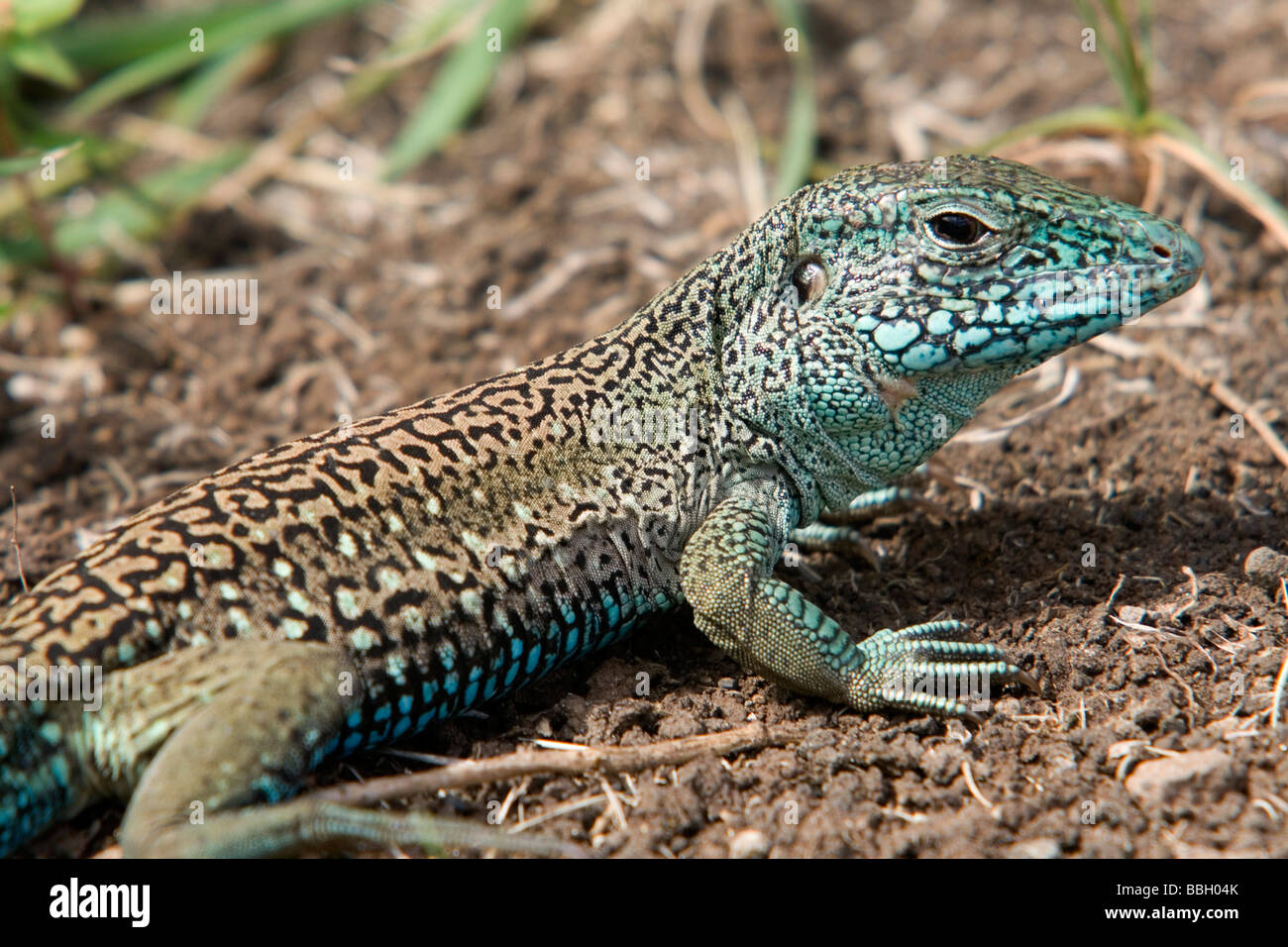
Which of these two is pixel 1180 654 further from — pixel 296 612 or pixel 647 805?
pixel 296 612

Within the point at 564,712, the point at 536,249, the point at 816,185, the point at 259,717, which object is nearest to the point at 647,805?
the point at 564,712

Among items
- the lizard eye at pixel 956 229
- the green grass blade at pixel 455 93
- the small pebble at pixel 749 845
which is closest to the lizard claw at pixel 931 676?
the small pebble at pixel 749 845

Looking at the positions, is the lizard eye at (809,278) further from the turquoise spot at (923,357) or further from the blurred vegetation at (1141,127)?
the blurred vegetation at (1141,127)

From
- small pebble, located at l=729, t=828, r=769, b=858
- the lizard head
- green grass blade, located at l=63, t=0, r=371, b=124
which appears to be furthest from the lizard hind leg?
green grass blade, located at l=63, t=0, r=371, b=124

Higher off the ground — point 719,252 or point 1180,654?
point 719,252

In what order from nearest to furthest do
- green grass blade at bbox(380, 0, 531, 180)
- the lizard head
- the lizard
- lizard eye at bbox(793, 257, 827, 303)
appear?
1. the lizard
2. the lizard head
3. lizard eye at bbox(793, 257, 827, 303)
4. green grass blade at bbox(380, 0, 531, 180)

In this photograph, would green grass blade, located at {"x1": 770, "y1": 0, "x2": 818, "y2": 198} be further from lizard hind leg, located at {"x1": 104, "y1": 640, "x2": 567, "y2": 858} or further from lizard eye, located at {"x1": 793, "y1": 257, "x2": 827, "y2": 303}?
lizard hind leg, located at {"x1": 104, "y1": 640, "x2": 567, "y2": 858}

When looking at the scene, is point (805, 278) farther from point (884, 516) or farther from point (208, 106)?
point (208, 106)
